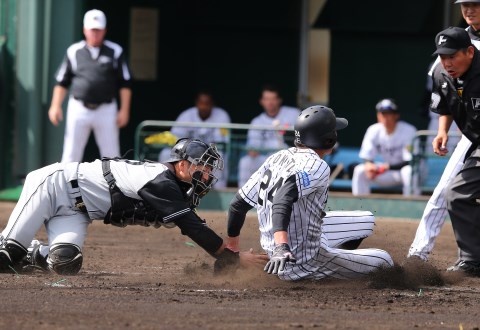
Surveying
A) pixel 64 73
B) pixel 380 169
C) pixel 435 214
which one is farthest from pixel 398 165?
pixel 435 214

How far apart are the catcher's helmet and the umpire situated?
3.86 ft

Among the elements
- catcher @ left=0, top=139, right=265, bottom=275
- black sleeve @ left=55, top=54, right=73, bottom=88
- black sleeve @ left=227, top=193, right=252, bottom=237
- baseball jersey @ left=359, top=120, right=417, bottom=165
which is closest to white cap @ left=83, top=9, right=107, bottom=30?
black sleeve @ left=55, top=54, right=73, bottom=88

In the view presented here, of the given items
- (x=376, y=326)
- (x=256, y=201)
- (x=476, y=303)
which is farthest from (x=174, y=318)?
(x=476, y=303)

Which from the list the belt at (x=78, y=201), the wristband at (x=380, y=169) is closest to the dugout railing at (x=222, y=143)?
the wristband at (x=380, y=169)

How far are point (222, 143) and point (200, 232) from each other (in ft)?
20.6

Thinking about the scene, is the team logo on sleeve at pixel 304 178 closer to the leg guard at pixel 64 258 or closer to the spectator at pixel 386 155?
the leg guard at pixel 64 258

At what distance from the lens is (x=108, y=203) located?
272 inches

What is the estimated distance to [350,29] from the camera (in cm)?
1561

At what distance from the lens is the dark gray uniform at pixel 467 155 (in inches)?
289

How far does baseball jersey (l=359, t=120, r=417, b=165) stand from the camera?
12.9m

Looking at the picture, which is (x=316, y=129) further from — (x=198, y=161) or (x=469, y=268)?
(x=469, y=268)

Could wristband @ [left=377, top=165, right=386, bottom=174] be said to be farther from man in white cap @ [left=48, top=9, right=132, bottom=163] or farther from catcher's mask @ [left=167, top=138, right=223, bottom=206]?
catcher's mask @ [left=167, top=138, right=223, bottom=206]

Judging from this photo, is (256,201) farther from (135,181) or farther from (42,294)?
(42,294)

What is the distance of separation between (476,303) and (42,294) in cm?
244
